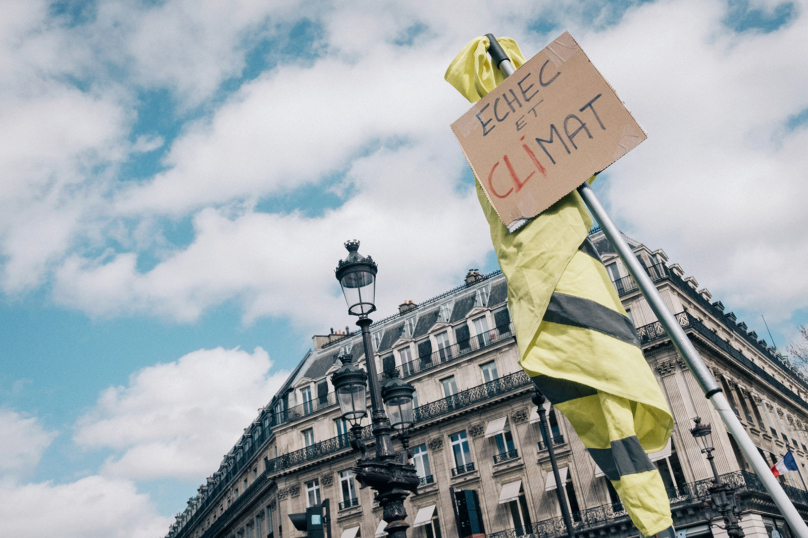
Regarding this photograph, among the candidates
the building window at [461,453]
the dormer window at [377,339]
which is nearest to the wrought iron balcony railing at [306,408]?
the dormer window at [377,339]

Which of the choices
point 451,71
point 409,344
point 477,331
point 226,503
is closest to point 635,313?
point 477,331

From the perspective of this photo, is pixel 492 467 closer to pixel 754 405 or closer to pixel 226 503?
pixel 754 405

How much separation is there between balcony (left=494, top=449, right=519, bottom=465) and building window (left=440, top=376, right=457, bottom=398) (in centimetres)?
430

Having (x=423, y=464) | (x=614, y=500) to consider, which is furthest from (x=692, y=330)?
(x=423, y=464)

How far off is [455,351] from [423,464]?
625 centimetres

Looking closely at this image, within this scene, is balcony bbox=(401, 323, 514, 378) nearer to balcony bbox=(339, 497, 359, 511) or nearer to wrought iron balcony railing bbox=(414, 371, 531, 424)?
wrought iron balcony railing bbox=(414, 371, 531, 424)

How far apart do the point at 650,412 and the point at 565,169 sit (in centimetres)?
138

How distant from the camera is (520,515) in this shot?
30.1 metres

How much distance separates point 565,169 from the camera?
358 cm

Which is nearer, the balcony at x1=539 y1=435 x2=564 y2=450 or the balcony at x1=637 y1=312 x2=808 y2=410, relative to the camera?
the balcony at x1=637 y1=312 x2=808 y2=410

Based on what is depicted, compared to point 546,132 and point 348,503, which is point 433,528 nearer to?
point 348,503

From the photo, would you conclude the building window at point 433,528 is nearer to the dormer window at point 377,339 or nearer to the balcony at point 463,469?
the balcony at point 463,469

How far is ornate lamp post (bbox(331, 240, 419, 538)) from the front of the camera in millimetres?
7613

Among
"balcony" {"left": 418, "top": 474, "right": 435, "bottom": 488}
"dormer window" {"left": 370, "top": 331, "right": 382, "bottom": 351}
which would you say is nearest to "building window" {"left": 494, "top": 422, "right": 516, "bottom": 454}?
"balcony" {"left": 418, "top": 474, "right": 435, "bottom": 488}
